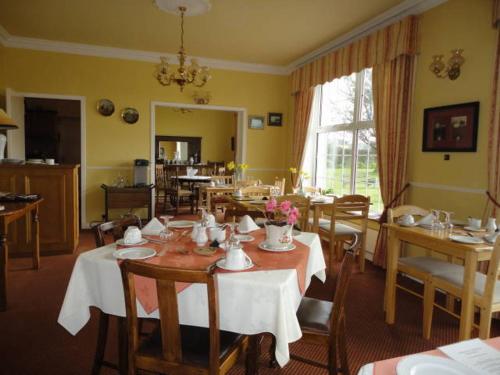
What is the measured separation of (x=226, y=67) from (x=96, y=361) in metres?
5.35

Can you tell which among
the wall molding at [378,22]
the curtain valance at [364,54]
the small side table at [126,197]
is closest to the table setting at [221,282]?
the curtain valance at [364,54]

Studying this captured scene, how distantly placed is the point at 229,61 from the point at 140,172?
246cm

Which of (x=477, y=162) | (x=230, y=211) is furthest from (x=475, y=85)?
(x=230, y=211)

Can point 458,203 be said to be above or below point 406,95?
below

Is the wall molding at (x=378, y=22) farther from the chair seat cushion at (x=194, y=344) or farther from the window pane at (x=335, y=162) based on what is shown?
the chair seat cushion at (x=194, y=344)

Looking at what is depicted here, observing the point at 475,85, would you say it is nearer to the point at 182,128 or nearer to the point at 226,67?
the point at 226,67

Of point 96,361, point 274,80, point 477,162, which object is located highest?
point 274,80

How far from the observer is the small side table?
576 centimetres

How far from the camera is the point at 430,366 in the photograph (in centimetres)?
87

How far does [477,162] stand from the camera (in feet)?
10.7

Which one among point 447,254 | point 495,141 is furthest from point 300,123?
point 447,254

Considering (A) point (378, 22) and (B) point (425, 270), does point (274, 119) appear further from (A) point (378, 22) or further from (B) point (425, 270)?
(B) point (425, 270)

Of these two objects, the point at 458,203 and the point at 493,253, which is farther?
the point at 458,203

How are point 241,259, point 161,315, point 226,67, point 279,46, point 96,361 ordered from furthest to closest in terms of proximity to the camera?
point 226,67, point 279,46, point 96,361, point 241,259, point 161,315
